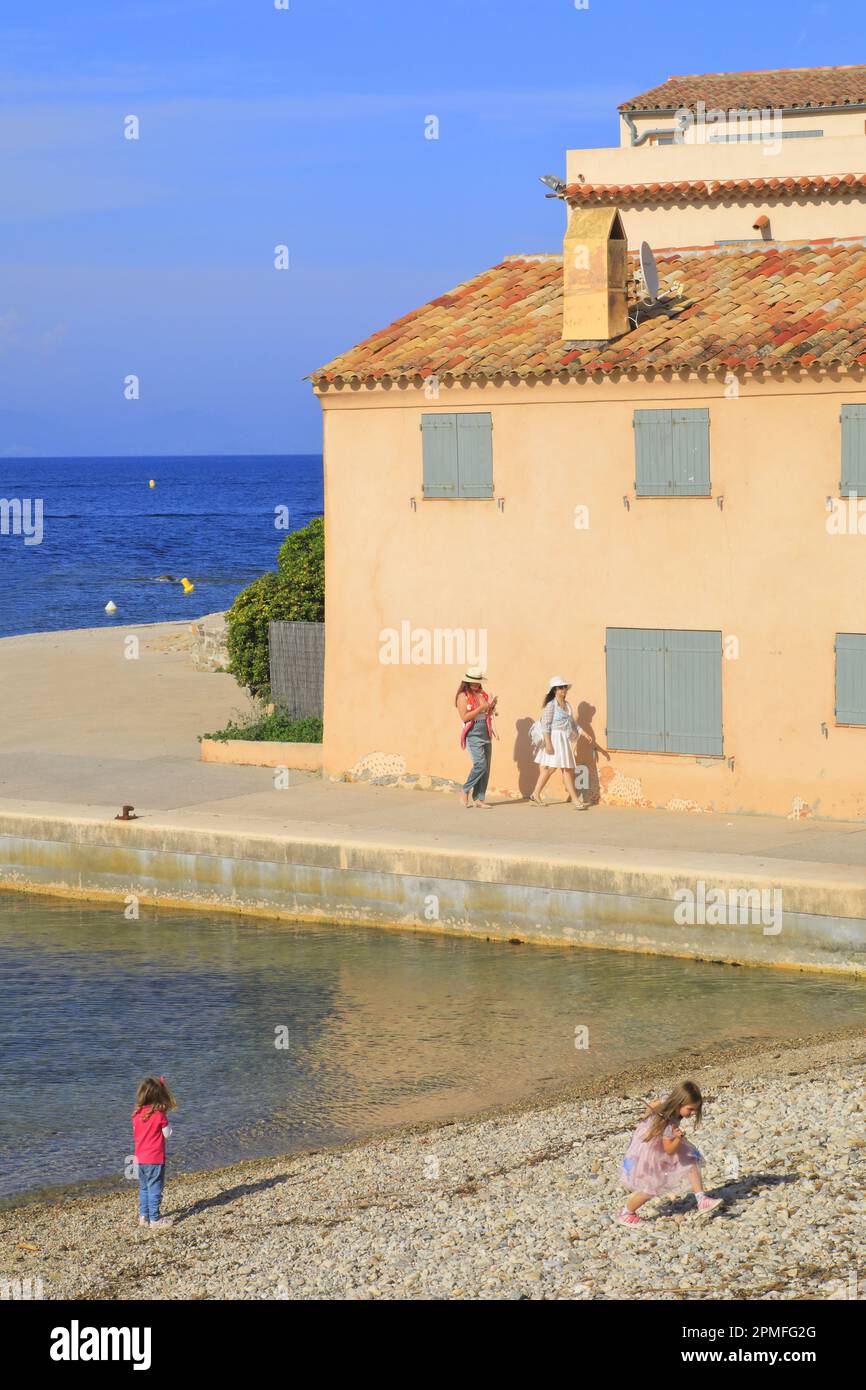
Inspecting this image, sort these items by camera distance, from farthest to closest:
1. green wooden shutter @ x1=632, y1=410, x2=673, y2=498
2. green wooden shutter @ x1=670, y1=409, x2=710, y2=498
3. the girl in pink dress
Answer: green wooden shutter @ x1=632, y1=410, x2=673, y2=498, green wooden shutter @ x1=670, y1=409, x2=710, y2=498, the girl in pink dress

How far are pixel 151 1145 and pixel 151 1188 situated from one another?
0.29 m

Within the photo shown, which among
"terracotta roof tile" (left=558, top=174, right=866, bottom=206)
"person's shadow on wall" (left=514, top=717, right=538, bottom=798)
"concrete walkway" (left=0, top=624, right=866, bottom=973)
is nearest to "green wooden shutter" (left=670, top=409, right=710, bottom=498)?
"person's shadow on wall" (left=514, top=717, right=538, bottom=798)

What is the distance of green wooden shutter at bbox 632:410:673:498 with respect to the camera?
68.4ft

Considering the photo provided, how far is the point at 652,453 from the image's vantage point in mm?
20953

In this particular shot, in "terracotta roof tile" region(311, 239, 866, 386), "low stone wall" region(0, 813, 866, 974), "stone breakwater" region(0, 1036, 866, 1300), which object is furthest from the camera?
"terracotta roof tile" region(311, 239, 866, 386)

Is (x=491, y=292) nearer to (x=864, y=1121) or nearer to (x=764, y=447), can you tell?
(x=764, y=447)

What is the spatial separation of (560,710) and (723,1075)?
7.33 metres

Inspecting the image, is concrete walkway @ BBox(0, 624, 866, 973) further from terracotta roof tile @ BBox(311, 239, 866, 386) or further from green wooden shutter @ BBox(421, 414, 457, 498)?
terracotta roof tile @ BBox(311, 239, 866, 386)

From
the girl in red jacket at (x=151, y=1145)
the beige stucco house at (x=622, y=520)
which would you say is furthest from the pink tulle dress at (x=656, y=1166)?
the beige stucco house at (x=622, y=520)

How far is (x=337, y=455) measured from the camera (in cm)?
2303

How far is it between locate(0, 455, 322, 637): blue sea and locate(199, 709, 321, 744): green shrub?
3.79 m

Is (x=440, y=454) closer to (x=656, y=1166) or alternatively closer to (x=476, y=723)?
(x=476, y=723)

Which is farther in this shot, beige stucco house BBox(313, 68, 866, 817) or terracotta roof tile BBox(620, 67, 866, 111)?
terracotta roof tile BBox(620, 67, 866, 111)
